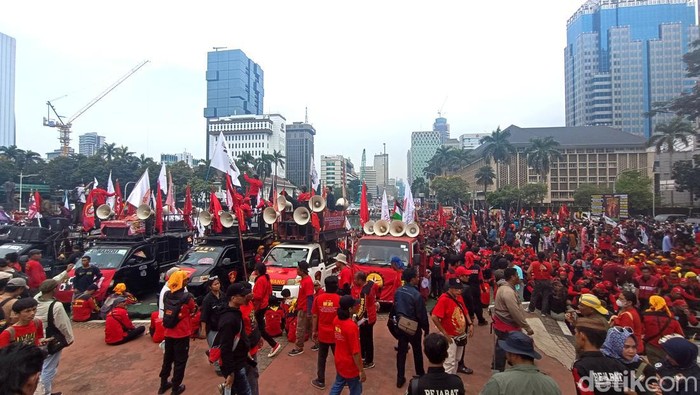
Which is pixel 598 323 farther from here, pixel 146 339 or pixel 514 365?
pixel 146 339

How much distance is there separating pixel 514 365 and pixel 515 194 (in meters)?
51.3

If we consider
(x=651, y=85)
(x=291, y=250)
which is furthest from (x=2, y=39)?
(x=651, y=85)

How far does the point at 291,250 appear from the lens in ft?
34.9

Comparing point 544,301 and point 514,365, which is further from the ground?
point 514,365

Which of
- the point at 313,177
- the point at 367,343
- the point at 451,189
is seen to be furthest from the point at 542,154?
the point at 367,343

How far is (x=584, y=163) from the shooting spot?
6550 centimetres

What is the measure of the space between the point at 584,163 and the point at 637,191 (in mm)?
20660

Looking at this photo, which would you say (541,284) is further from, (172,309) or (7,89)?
(7,89)

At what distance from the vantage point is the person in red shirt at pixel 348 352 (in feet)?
14.8

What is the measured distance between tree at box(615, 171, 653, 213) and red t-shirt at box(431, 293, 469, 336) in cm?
5125

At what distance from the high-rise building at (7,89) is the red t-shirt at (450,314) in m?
174

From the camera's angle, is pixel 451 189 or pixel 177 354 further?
pixel 451 189

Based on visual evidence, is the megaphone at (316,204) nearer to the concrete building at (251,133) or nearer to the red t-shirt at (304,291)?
the red t-shirt at (304,291)

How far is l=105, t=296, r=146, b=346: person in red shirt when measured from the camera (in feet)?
24.7
